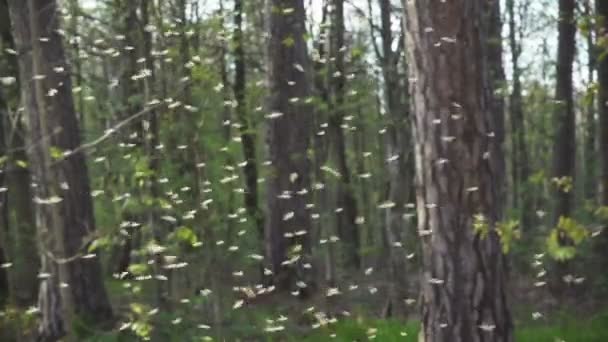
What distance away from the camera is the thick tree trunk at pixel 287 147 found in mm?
11117

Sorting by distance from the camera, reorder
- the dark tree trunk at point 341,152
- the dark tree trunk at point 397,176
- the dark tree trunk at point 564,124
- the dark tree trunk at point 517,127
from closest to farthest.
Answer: the dark tree trunk at point 397,176
the dark tree trunk at point 564,124
the dark tree trunk at point 341,152
the dark tree trunk at point 517,127

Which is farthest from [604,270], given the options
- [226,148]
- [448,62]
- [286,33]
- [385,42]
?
[448,62]

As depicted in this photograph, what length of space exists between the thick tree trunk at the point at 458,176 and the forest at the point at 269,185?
0.5 inches

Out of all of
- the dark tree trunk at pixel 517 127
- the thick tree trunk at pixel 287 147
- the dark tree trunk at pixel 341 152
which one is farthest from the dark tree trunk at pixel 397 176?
the dark tree trunk at pixel 517 127

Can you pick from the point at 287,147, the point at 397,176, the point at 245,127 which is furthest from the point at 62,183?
the point at 397,176

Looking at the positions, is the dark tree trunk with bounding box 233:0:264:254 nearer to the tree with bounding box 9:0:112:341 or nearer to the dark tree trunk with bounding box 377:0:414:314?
the dark tree trunk with bounding box 377:0:414:314

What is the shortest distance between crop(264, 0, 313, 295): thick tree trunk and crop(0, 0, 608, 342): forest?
1.1 inches

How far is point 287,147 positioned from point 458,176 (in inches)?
238

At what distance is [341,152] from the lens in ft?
59.6

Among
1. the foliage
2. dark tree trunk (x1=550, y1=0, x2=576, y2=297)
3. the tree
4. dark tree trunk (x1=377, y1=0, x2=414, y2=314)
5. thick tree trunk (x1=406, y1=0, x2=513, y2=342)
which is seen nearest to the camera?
the foliage

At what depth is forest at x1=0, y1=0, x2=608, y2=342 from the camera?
5.41m

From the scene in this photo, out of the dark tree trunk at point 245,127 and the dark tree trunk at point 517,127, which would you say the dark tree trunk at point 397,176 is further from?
the dark tree trunk at point 517,127

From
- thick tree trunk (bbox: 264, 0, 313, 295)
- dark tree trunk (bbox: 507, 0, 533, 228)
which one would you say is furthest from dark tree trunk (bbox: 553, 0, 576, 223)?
thick tree trunk (bbox: 264, 0, 313, 295)

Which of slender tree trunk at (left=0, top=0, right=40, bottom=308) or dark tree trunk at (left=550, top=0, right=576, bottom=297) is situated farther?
dark tree trunk at (left=550, top=0, right=576, bottom=297)
